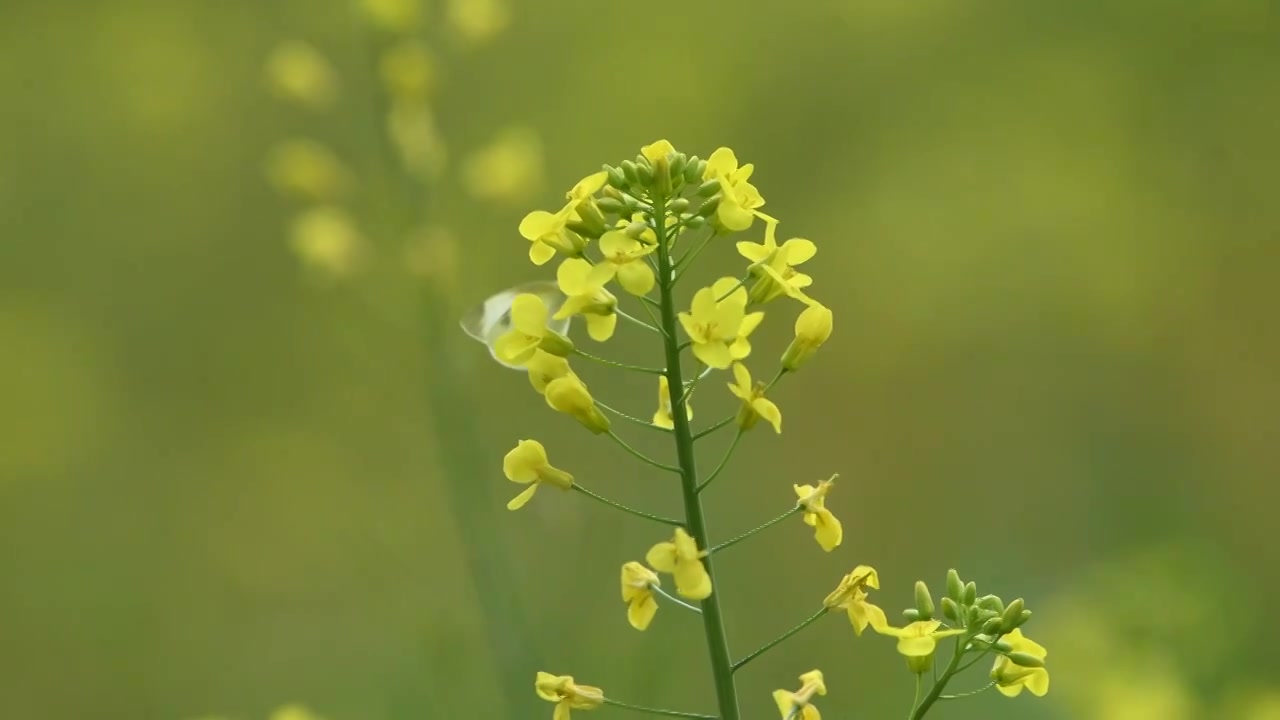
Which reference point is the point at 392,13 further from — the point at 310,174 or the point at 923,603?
the point at 923,603

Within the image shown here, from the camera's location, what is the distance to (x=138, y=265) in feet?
14.6

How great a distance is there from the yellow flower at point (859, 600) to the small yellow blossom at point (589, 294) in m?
0.26

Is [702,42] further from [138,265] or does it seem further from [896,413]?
[138,265]

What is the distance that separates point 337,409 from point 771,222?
136 inches

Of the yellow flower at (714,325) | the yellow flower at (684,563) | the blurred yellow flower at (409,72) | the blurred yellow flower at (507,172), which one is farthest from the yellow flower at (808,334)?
the blurred yellow flower at (507,172)

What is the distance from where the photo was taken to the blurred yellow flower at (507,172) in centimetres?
237

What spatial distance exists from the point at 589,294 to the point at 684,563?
0.21 metres

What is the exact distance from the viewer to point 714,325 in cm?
93

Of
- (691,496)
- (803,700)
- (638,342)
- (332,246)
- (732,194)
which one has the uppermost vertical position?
(638,342)

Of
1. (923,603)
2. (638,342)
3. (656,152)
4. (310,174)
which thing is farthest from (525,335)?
(638,342)

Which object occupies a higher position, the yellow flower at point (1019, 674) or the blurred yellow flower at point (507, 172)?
the blurred yellow flower at point (507, 172)

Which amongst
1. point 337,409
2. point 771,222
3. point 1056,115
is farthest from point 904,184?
point 771,222

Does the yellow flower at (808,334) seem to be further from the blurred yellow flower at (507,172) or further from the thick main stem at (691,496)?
the blurred yellow flower at (507,172)

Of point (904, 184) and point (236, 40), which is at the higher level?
point (236, 40)
